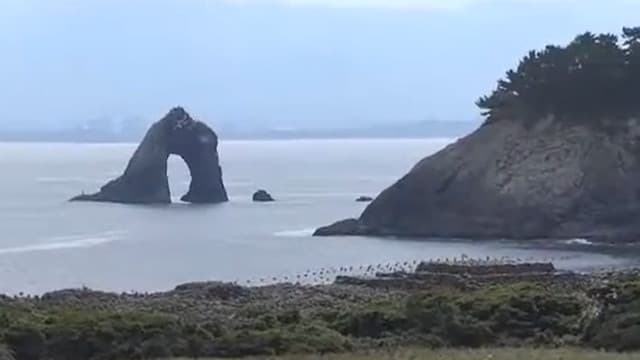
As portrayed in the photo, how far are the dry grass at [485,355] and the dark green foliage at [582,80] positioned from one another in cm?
8799

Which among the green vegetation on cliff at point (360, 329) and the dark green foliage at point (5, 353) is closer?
the dark green foliage at point (5, 353)

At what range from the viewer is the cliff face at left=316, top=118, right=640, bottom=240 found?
4082 inches

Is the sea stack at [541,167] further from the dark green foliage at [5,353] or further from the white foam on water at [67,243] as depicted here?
the dark green foliage at [5,353]

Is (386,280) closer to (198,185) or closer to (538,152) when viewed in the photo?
(538,152)

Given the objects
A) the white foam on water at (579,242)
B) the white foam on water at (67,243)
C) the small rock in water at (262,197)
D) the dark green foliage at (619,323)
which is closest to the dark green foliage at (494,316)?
the dark green foliage at (619,323)

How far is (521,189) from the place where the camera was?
109 meters

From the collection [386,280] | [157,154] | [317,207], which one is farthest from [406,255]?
[157,154]

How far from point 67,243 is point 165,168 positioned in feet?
185

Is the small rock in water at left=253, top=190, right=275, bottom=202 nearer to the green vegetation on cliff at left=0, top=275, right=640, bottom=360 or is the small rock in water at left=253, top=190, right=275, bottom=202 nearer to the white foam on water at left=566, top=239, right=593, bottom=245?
the white foam on water at left=566, top=239, right=593, bottom=245

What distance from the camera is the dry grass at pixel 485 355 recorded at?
20.5 m

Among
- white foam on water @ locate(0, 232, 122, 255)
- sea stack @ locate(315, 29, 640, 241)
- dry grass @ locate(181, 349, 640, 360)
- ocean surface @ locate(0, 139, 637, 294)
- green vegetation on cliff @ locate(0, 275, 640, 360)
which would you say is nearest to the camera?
dry grass @ locate(181, 349, 640, 360)

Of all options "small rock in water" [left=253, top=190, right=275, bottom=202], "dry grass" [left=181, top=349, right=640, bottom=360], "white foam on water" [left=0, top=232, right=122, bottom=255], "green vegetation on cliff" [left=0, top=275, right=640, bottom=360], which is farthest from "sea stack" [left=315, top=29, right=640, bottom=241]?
"dry grass" [left=181, top=349, right=640, bottom=360]

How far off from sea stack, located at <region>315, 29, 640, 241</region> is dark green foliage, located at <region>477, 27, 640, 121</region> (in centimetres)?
8

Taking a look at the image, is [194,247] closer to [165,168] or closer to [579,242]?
[579,242]
